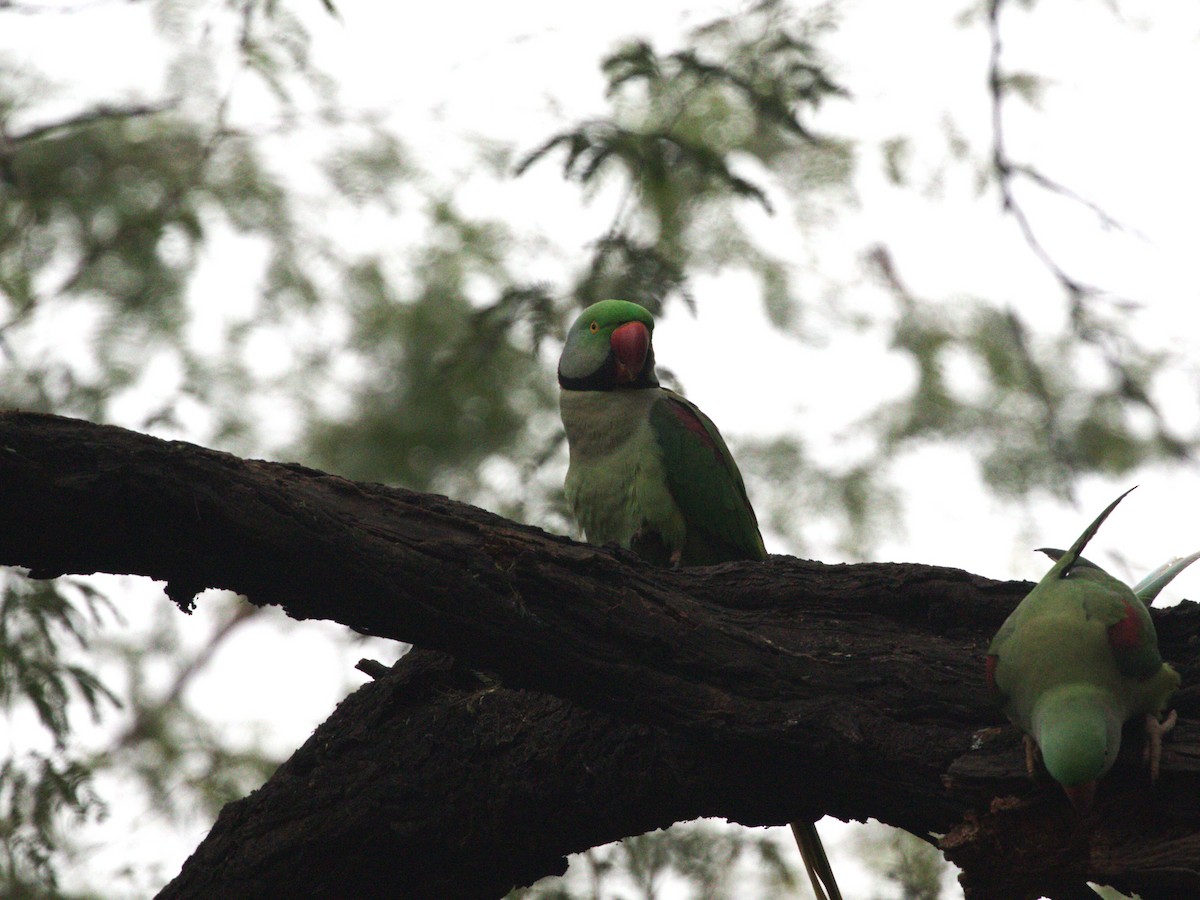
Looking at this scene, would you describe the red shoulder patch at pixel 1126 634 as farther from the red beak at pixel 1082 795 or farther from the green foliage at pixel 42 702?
the green foliage at pixel 42 702

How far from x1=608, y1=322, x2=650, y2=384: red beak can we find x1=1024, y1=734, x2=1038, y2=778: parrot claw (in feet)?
9.21

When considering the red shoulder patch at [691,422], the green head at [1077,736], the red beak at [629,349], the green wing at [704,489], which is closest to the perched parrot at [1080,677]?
the green head at [1077,736]

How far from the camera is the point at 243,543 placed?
8.25 ft

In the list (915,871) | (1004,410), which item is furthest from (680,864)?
(1004,410)

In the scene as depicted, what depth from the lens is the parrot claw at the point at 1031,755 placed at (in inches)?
99.0

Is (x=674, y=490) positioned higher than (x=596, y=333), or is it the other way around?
(x=596, y=333)

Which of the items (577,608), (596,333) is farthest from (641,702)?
(596,333)

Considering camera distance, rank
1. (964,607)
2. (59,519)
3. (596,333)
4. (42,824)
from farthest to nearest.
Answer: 1. (596,333)
2. (42,824)
3. (964,607)
4. (59,519)

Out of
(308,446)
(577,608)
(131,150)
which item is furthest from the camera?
(308,446)

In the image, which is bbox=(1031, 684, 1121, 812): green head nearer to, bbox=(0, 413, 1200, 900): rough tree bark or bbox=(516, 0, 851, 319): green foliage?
bbox=(0, 413, 1200, 900): rough tree bark

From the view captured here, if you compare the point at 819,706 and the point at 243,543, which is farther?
the point at 819,706

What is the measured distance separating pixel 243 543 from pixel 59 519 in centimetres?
38

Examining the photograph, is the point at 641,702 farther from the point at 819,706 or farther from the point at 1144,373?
the point at 1144,373

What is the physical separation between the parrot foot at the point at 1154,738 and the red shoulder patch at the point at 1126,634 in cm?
18
